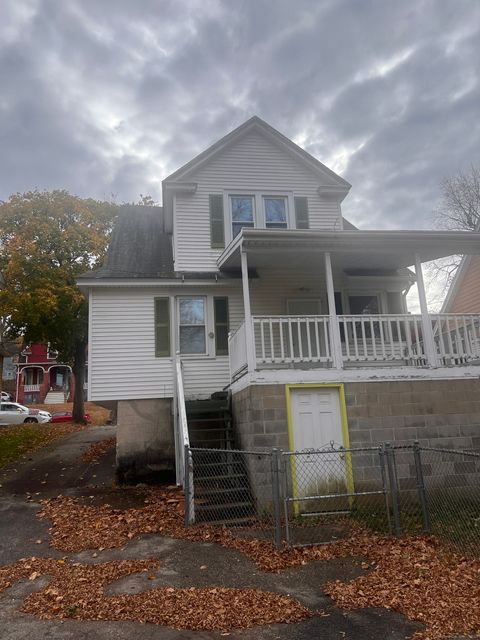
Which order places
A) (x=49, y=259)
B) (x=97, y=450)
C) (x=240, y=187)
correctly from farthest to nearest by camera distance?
1. (x=49, y=259)
2. (x=97, y=450)
3. (x=240, y=187)

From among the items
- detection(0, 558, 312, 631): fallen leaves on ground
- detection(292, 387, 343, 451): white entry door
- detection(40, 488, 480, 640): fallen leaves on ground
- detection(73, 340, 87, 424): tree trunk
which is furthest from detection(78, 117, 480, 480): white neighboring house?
detection(73, 340, 87, 424): tree trunk

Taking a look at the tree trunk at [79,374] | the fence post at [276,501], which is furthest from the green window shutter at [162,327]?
the tree trunk at [79,374]

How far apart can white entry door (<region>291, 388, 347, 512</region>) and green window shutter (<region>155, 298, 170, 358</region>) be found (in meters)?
3.95

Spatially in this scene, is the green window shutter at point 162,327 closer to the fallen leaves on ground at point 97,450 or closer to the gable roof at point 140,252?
the gable roof at point 140,252

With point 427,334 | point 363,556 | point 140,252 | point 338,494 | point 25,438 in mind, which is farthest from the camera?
point 25,438

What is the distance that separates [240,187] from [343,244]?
13.9 ft

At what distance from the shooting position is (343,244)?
912cm

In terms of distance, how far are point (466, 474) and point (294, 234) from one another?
A: 553cm

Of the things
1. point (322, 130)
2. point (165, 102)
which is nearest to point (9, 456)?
point (165, 102)

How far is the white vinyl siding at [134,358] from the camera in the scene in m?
10.9

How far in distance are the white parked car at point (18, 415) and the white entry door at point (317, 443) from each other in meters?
23.8

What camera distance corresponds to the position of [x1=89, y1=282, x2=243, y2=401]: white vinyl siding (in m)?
10.9

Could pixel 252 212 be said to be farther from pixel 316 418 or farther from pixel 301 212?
pixel 316 418

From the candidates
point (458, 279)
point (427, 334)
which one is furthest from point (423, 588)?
point (458, 279)
